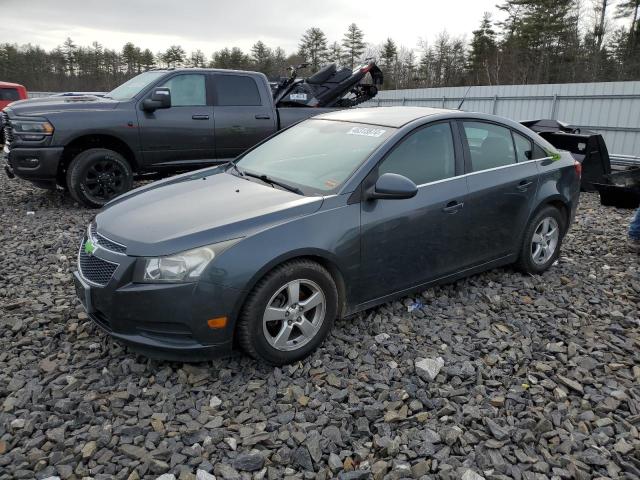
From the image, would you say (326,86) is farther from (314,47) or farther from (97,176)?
(314,47)

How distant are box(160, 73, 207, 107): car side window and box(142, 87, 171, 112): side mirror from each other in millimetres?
344

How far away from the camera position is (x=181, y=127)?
23.4ft

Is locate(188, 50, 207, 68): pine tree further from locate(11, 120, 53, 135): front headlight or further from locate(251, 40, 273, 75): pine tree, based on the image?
locate(11, 120, 53, 135): front headlight

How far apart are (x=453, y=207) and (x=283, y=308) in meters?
1.59

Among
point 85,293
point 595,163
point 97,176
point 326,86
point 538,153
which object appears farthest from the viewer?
point 326,86

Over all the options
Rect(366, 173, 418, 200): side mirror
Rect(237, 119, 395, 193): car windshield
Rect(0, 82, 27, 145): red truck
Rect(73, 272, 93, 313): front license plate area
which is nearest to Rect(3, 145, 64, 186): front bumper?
Rect(237, 119, 395, 193): car windshield

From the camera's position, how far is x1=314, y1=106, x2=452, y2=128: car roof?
3.77 m

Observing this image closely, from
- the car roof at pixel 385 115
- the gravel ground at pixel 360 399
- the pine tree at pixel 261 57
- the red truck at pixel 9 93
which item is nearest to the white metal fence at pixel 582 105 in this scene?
the gravel ground at pixel 360 399

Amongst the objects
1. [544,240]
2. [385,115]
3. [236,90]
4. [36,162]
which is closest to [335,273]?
[385,115]

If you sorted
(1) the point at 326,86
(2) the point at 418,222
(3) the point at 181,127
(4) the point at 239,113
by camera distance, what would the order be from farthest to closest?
1. (1) the point at 326,86
2. (4) the point at 239,113
3. (3) the point at 181,127
4. (2) the point at 418,222

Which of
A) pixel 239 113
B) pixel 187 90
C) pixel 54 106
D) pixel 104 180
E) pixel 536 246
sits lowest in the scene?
pixel 536 246

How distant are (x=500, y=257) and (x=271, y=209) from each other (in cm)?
227

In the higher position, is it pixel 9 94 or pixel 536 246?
pixel 9 94

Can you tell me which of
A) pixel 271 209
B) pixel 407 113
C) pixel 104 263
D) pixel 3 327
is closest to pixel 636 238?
pixel 407 113
